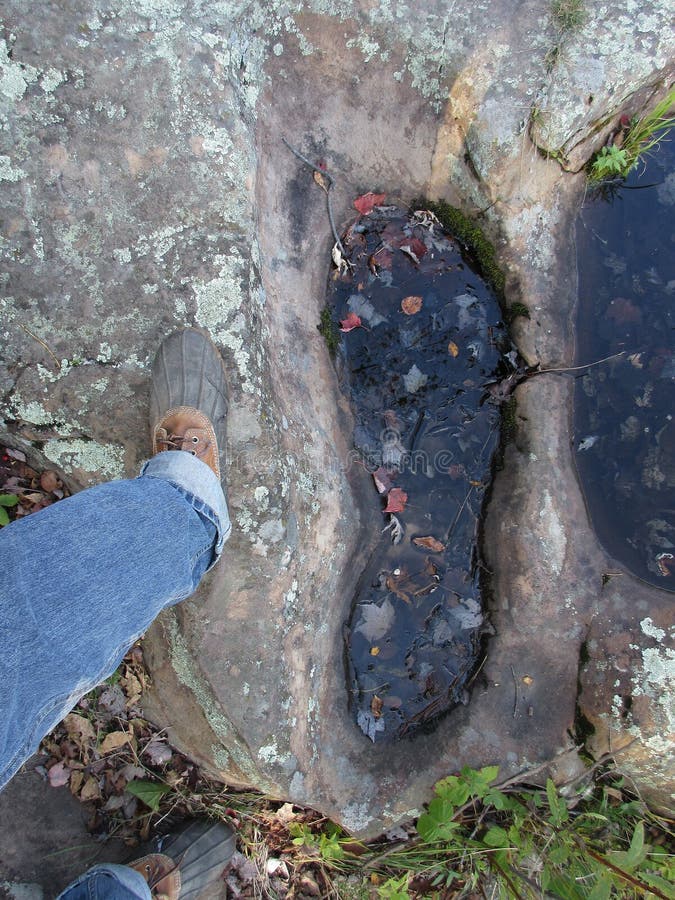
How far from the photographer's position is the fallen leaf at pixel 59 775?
9.50ft

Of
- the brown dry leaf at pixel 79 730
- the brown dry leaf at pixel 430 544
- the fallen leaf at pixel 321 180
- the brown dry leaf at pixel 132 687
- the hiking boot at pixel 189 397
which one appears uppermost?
the fallen leaf at pixel 321 180

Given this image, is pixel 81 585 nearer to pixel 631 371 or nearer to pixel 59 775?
pixel 59 775

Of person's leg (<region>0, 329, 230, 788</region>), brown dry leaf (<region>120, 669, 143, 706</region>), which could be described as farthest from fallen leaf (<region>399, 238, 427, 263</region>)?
brown dry leaf (<region>120, 669, 143, 706</region>)

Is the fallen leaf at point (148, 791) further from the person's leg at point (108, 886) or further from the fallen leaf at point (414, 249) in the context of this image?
the fallen leaf at point (414, 249)

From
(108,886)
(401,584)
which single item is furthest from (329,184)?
(108,886)

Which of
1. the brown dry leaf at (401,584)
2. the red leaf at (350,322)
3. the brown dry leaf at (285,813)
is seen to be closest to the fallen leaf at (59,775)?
the brown dry leaf at (285,813)

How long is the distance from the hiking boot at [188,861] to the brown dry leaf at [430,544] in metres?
1.87

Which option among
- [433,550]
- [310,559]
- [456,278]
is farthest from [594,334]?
[310,559]

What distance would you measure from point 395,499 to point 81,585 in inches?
70.3

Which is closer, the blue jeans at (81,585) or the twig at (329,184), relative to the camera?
the blue jeans at (81,585)

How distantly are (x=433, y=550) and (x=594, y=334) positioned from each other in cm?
146

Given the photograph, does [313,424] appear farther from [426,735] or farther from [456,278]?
[426,735]

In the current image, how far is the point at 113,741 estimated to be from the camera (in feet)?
9.72

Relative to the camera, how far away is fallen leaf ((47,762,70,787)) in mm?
2895
